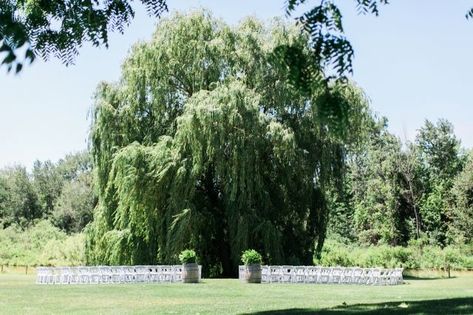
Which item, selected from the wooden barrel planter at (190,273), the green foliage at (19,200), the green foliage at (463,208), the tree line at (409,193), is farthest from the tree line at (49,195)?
the wooden barrel planter at (190,273)

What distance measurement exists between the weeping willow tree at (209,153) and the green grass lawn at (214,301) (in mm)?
5715

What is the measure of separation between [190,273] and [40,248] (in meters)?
30.5

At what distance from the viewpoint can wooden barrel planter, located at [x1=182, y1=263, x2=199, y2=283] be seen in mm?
21547

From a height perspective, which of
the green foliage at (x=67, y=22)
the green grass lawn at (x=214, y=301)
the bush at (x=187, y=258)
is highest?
the green foliage at (x=67, y=22)

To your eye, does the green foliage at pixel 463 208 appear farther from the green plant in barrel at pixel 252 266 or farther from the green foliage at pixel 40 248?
the green plant in barrel at pixel 252 266

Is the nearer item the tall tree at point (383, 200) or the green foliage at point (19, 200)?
the tall tree at point (383, 200)

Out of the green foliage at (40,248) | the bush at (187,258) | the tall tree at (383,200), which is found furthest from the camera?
the tall tree at (383,200)

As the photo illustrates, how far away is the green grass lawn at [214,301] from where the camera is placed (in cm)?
1149

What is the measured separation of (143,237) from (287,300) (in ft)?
38.8

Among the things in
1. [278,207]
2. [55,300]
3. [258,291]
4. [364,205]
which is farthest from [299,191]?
[364,205]

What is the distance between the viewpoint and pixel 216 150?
78.9 ft

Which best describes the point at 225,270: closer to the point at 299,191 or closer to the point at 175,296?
the point at 299,191

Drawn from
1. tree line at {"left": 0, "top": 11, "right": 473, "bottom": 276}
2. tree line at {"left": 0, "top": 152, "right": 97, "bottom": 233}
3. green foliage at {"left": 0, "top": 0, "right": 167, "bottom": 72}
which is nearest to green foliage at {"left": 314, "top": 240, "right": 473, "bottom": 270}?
tree line at {"left": 0, "top": 11, "right": 473, "bottom": 276}

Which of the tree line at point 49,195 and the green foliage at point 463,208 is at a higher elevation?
the tree line at point 49,195
